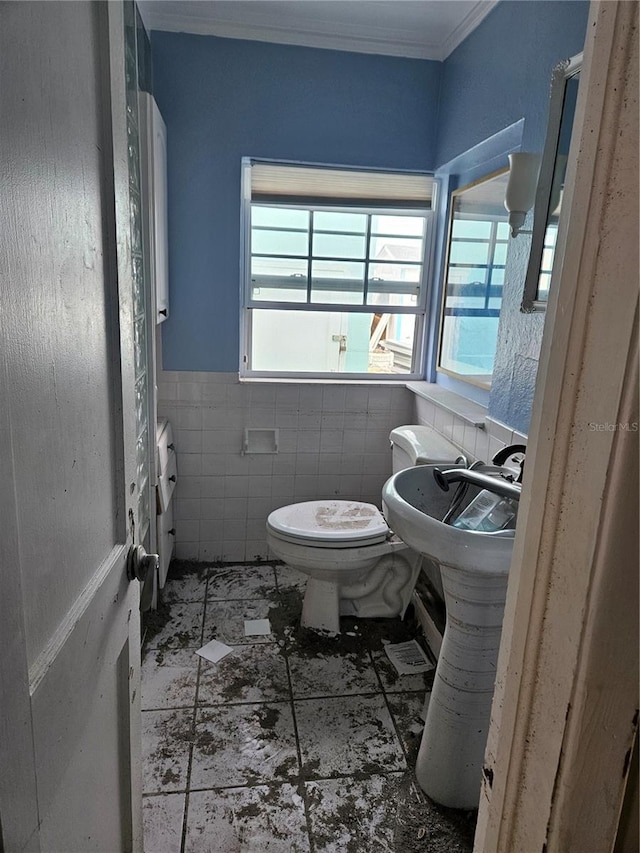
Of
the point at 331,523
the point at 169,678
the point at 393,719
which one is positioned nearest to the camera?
the point at 393,719

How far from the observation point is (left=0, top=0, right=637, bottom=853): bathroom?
60cm

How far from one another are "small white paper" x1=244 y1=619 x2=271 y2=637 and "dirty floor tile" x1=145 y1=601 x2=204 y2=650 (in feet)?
0.62

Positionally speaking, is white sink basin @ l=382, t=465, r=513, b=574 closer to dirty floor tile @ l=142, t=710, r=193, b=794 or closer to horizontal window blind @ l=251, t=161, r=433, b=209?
dirty floor tile @ l=142, t=710, r=193, b=794

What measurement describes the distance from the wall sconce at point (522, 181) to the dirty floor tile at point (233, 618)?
1.81m

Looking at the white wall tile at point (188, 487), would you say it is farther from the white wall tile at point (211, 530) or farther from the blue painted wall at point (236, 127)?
the blue painted wall at point (236, 127)

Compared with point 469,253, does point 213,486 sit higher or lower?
lower

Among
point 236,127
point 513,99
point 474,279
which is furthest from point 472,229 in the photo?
point 236,127

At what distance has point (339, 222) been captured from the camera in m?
2.65

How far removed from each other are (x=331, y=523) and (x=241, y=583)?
0.68m

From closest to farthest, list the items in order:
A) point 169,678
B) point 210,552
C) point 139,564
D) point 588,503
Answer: point 588,503
point 139,564
point 169,678
point 210,552

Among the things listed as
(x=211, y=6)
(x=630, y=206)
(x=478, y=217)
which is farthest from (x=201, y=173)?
(x=630, y=206)

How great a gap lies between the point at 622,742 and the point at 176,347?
2351mm

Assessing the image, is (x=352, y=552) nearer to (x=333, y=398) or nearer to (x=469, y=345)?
(x=333, y=398)

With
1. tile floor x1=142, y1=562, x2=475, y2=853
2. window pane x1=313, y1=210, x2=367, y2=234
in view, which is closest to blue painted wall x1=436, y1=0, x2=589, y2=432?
window pane x1=313, y1=210, x2=367, y2=234
